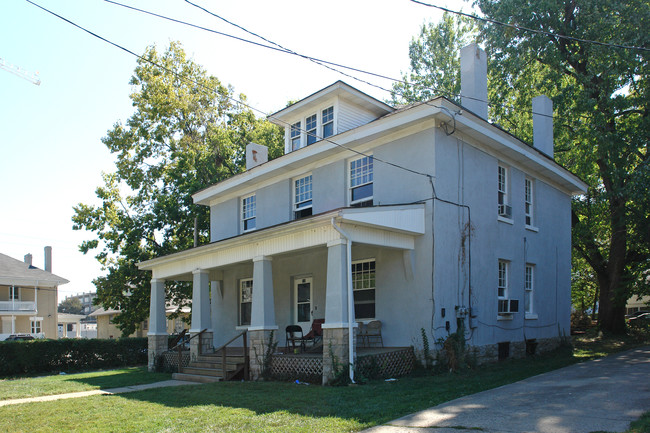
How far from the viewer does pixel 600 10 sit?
20.9 metres

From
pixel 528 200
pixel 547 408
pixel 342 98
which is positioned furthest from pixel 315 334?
pixel 528 200

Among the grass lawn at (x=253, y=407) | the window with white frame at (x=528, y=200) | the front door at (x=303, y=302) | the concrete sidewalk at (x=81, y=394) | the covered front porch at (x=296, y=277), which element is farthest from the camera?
the window with white frame at (x=528, y=200)

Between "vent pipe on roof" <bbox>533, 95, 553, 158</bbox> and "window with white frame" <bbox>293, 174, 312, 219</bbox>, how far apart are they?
347 inches

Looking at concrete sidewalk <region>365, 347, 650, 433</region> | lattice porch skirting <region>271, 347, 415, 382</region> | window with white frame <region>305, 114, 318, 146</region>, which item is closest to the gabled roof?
window with white frame <region>305, 114, 318, 146</region>

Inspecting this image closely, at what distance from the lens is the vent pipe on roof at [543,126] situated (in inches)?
792

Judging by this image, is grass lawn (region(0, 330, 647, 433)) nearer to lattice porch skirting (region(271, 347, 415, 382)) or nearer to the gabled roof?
lattice porch skirting (region(271, 347, 415, 382))

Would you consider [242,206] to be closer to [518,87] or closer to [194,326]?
[194,326]

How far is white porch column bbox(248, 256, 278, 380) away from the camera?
13.8 metres

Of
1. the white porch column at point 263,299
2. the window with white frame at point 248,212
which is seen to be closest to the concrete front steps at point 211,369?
the white porch column at point 263,299

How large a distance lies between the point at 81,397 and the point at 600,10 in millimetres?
22032

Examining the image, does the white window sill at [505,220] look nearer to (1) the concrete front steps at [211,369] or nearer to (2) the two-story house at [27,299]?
(1) the concrete front steps at [211,369]

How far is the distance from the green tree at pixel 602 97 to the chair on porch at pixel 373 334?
443 inches

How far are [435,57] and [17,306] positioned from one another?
34.4 m

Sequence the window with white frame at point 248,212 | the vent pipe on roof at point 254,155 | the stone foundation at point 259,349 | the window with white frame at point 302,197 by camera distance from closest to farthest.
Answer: the stone foundation at point 259,349 < the window with white frame at point 302,197 < the window with white frame at point 248,212 < the vent pipe on roof at point 254,155
